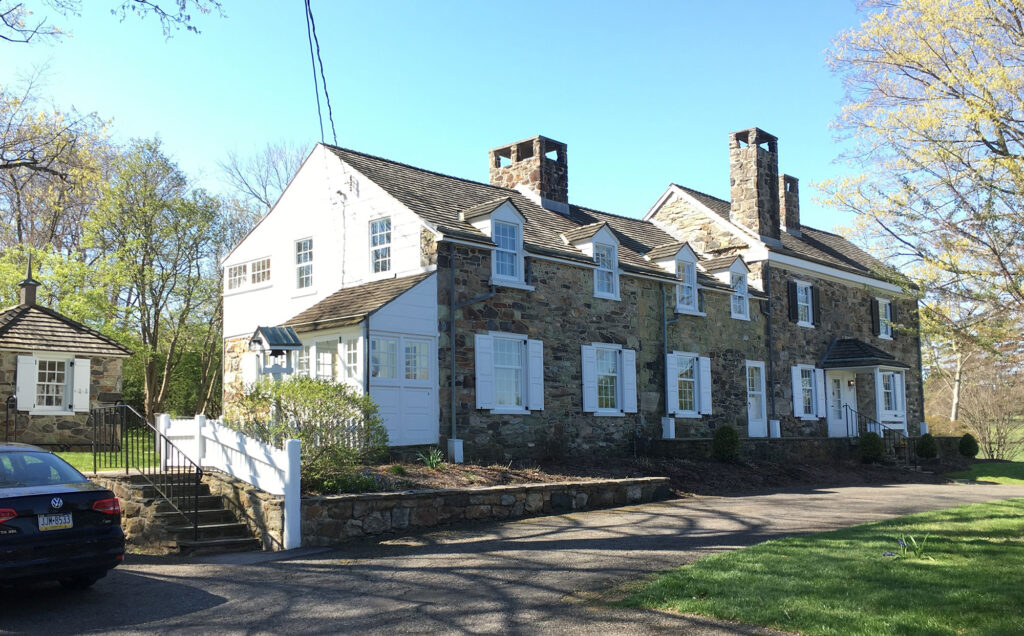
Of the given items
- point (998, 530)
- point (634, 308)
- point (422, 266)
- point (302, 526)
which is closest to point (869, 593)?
point (998, 530)

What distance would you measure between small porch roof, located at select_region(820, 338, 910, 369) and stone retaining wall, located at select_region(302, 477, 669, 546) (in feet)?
46.2

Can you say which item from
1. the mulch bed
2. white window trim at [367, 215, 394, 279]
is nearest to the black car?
the mulch bed

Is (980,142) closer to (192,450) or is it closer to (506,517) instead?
(506,517)

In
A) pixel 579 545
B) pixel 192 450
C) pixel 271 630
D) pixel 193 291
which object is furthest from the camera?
pixel 193 291

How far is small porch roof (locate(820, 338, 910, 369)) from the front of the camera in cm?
2695

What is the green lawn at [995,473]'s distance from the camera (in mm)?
22750

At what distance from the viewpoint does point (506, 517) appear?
43.2 ft

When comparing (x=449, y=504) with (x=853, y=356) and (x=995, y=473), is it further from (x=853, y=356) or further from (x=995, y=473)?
(x=853, y=356)

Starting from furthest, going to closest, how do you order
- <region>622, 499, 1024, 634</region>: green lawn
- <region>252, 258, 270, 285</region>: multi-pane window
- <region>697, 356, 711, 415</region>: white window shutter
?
1. <region>697, 356, 711, 415</region>: white window shutter
2. <region>252, 258, 270, 285</region>: multi-pane window
3. <region>622, 499, 1024, 634</region>: green lawn

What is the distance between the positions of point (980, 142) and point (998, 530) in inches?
236

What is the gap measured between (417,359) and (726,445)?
8.13 metres

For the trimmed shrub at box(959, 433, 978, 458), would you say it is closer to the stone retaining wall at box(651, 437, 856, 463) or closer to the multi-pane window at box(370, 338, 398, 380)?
the stone retaining wall at box(651, 437, 856, 463)

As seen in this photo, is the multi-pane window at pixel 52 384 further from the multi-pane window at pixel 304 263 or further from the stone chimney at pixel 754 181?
the stone chimney at pixel 754 181

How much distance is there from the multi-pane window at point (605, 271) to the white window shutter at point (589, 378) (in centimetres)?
149
